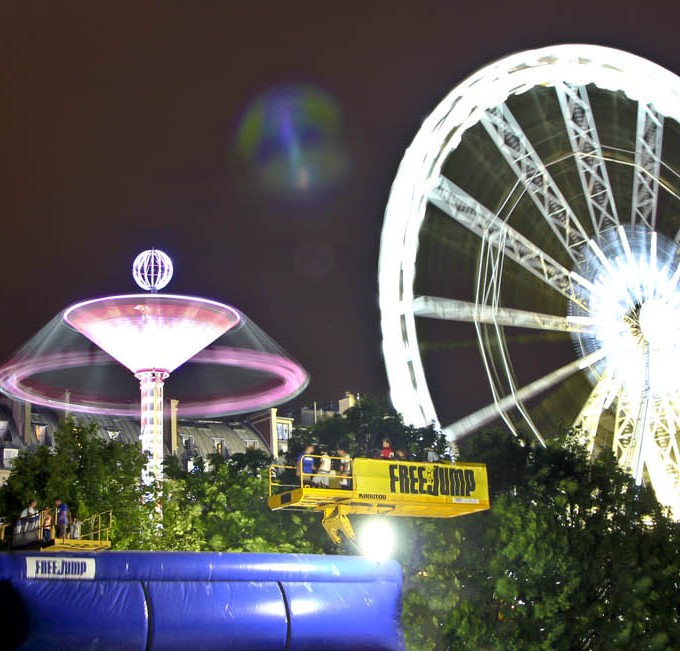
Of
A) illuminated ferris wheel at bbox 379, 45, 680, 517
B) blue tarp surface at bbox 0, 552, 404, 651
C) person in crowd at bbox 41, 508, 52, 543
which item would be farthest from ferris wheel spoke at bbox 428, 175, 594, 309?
blue tarp surface at bbox 0, 552, 404, 651

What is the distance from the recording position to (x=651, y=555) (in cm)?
3731

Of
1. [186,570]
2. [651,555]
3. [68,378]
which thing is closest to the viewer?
[186,570]

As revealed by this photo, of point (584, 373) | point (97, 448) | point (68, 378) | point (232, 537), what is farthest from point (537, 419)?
point (68, 378)

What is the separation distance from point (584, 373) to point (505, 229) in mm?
5231

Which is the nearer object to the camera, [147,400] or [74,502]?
[74,502]

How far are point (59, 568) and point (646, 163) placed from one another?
2662 cm

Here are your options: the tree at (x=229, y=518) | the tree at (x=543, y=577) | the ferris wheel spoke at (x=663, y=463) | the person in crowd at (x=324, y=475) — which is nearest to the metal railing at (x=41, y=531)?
the person in crowd at (x=324, y=475)

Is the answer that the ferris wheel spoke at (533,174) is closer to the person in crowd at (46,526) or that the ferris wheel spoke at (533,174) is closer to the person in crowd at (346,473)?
the person in crowd at (346,473)

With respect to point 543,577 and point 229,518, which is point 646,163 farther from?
point 229,518

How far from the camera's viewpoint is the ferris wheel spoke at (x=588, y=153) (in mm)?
39188

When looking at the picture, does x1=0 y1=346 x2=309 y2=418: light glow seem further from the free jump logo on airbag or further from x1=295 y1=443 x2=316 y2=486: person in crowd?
the free jump logo on airbag

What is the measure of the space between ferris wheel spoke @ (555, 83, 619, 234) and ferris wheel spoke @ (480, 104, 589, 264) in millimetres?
785

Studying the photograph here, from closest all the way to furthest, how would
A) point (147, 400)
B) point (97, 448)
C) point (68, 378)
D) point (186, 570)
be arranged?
point (186, 570), point (97, 448), point (147, 400), point (68, 378)

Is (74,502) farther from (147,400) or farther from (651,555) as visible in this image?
(651,555)
